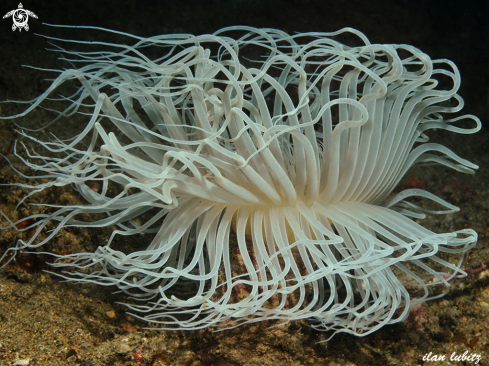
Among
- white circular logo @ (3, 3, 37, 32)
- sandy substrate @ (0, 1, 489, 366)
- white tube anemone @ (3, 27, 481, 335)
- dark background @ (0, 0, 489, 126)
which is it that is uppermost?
dark background @ (0, 0, 489, 126)

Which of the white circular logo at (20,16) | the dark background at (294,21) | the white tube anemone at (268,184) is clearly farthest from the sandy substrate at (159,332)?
the white circular logo at (20,16)

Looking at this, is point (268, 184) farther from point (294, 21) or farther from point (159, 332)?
point (294, 21)

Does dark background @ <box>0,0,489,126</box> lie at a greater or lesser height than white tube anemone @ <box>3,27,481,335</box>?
greater

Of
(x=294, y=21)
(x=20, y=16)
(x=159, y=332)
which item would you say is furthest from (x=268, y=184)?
(x=20, y=16)

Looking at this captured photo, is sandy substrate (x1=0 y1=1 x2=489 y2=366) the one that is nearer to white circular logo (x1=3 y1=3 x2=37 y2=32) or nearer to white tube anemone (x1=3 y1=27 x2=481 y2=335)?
white tube anemone (x1=3 y1=27 x2=481 y2=335)

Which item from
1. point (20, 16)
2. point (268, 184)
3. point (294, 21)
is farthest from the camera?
point (20, 16)

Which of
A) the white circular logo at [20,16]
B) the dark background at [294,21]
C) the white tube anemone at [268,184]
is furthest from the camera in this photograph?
the white circular logo at [20,16]

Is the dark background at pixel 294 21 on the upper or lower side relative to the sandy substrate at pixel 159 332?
upper

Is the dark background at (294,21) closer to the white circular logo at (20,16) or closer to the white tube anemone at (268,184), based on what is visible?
the white circular logo at (20,16)

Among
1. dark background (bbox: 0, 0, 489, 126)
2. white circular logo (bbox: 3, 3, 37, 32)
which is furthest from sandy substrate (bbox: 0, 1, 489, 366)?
white circular logo (bbox: 3, 3, 37, 32)
